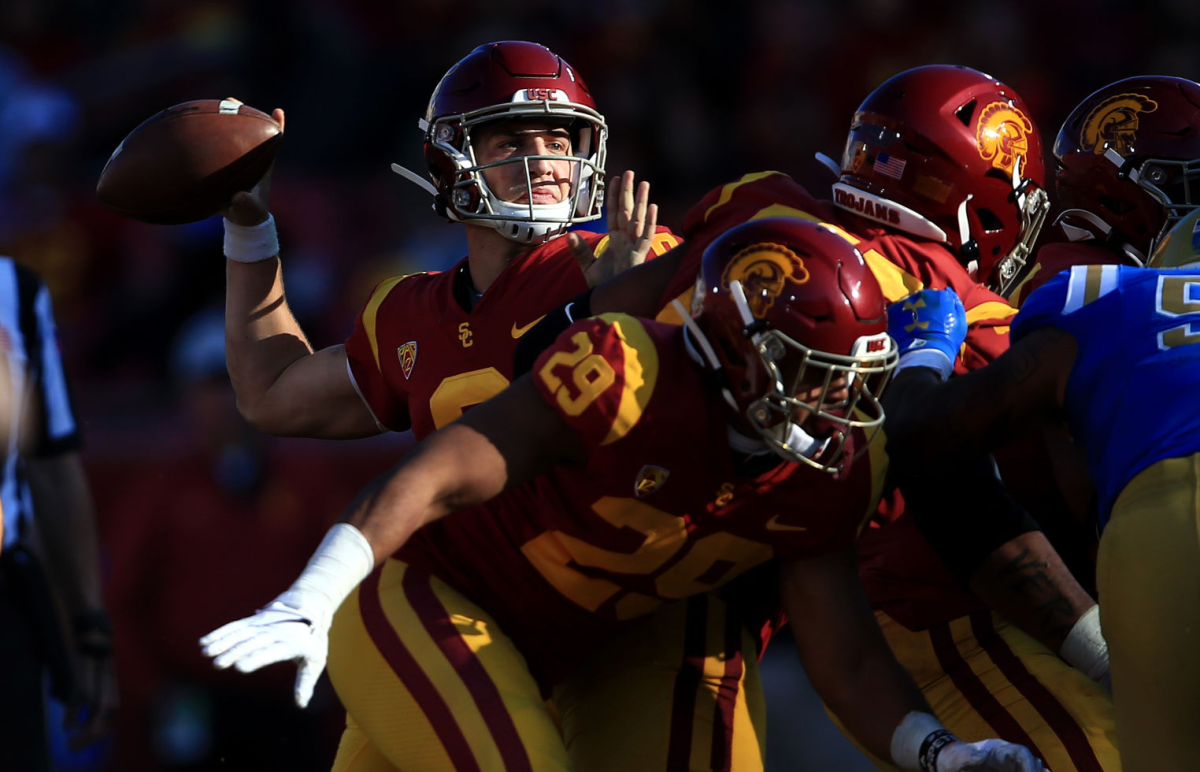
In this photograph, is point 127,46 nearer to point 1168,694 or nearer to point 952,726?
point 952,726

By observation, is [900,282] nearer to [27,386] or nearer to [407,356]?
[407,356]

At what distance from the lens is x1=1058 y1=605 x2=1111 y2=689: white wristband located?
3070 mm

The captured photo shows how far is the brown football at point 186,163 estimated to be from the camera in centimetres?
354

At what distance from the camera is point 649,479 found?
2.65 m

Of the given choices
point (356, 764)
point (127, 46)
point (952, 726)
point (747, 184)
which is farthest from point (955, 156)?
point (127, 46)

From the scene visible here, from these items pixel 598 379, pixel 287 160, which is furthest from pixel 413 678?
pixel 287 160

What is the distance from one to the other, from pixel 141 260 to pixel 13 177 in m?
1.07

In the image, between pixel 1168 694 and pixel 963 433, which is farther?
pixel 963 433

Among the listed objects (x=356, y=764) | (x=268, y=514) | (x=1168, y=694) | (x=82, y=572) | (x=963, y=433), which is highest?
(x=963, y=433)

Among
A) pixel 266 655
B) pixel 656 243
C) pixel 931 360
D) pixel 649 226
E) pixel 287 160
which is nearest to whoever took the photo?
pixel 266 655

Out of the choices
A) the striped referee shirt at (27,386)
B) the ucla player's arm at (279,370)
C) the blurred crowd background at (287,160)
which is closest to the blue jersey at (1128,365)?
the ucla player's arm at (279,370)

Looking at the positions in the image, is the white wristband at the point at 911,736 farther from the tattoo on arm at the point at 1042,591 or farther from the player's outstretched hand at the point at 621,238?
the player's outstretched hand at the point at 621,238

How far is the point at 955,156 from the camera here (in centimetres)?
326

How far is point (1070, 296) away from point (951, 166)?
66 centimetres
